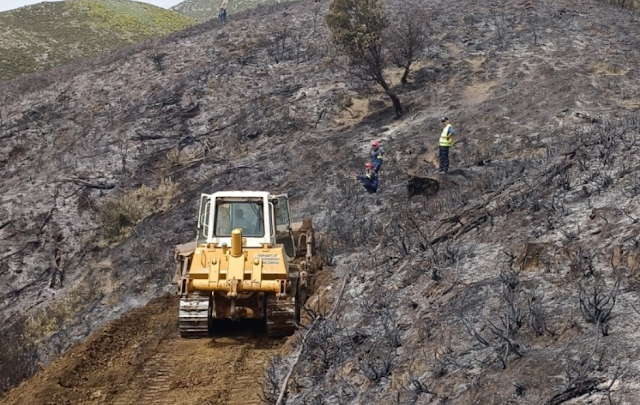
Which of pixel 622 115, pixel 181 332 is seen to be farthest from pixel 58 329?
pixel 622 115

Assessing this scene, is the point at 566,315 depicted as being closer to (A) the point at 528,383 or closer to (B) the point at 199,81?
(A) the point at 528,383

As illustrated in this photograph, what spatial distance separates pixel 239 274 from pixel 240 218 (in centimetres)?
171

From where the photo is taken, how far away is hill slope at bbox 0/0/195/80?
45781 millimetres

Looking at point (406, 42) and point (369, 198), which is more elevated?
point (406, 42)

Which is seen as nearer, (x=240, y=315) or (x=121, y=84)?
(x=240, y=315)

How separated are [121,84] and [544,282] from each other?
962 inches

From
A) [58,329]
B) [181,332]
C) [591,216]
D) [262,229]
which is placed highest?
[591,216]

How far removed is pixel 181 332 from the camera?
34.1 feet

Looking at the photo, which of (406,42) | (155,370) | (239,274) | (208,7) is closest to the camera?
(155,370)

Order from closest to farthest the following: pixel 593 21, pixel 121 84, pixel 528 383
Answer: pixel 528 383, pixel 593 21, pixel 121 84

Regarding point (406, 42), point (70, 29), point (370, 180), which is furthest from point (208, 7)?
point (370, 180)

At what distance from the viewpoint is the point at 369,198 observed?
17.1 meters

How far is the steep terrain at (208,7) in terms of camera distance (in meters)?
93.6

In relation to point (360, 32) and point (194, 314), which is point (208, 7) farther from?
point (194, 314)
